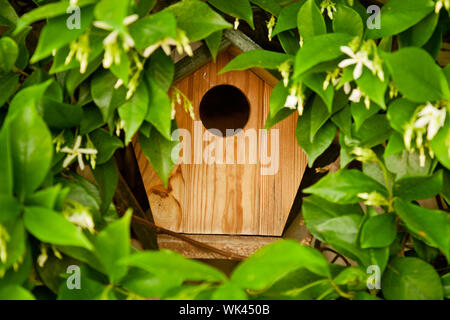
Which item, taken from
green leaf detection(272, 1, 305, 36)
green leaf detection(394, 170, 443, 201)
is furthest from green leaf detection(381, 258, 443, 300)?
green leaf detection(272, 1, 305, 36)

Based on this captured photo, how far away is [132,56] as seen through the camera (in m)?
0.69

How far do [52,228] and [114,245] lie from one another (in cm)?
8

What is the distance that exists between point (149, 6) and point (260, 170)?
0.47m

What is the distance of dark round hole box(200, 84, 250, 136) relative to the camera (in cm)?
108

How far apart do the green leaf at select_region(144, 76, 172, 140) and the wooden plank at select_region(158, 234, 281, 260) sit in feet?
1.35

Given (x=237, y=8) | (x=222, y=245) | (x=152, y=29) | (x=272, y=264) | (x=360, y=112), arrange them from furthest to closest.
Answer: (x=222, y=245), (x=237, y=8), (x=360, y=112), (x=152, y=29), (x=272, y=264)

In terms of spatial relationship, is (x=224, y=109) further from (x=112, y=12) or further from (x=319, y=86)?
(x=112, y=12)

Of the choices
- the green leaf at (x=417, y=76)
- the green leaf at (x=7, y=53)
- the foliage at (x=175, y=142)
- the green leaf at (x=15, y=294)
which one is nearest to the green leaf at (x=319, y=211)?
the foliage at (x=175, y=142)

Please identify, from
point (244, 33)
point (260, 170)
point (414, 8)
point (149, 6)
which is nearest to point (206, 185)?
point (260, 170)

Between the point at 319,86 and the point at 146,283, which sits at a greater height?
the point at 319,86

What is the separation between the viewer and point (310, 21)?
0.75 meters

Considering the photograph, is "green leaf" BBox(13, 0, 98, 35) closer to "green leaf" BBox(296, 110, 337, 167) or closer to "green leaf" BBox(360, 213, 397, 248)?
"green leaf" BBox(296, 110, 337, 167)

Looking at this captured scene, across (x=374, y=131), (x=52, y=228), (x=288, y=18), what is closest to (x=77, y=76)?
(x=52, y=228)
